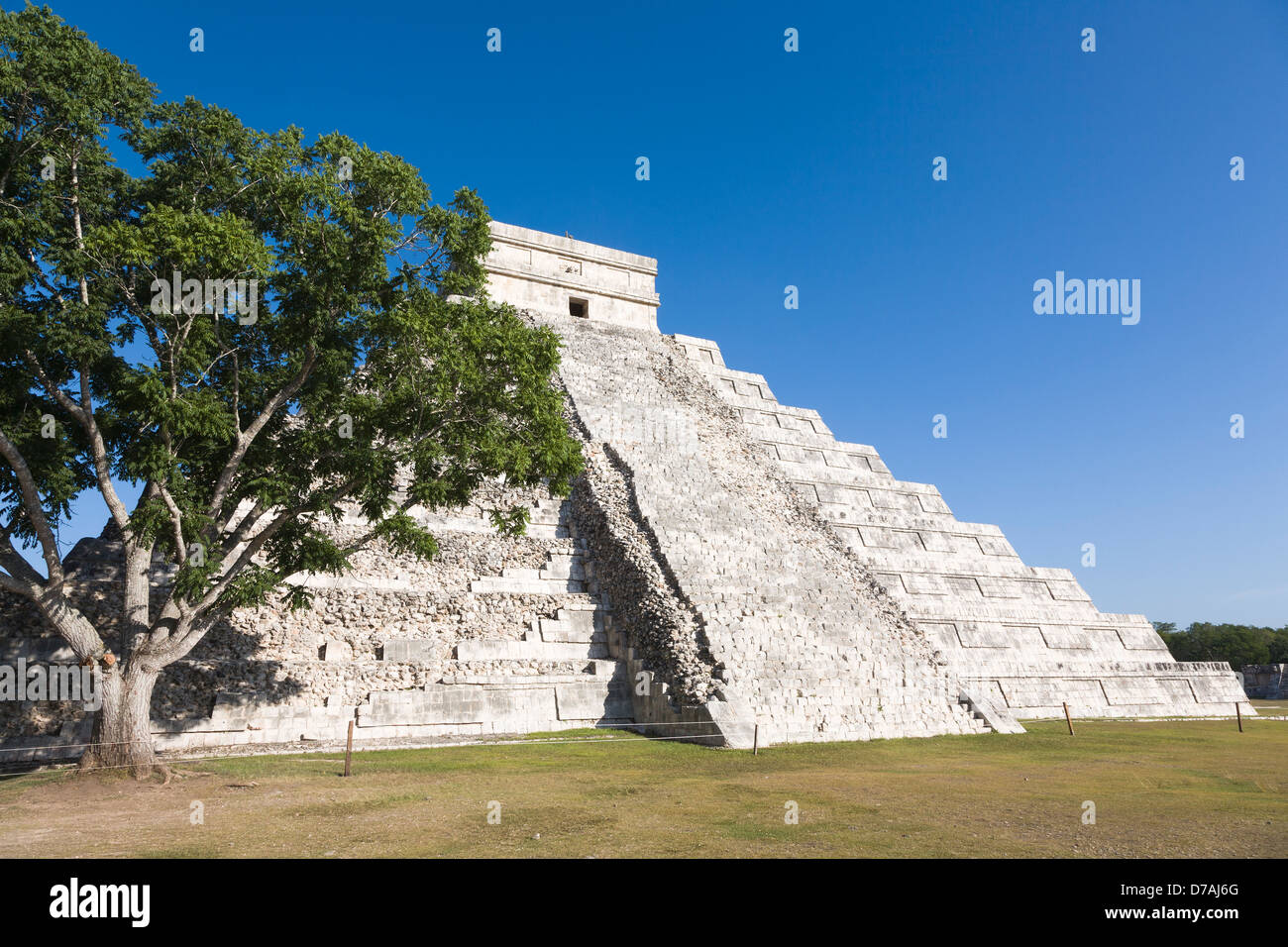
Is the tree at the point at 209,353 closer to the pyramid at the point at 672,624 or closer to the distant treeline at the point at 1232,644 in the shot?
the pyramid at the point at 672,624

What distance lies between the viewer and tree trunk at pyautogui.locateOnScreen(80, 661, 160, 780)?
32.2 feet

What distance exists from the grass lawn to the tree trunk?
0.31 m

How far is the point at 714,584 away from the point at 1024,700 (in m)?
8.75

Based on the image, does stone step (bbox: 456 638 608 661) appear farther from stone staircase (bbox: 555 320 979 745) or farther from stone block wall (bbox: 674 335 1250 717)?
stone block wall (bbox: 674 335 1250 717)

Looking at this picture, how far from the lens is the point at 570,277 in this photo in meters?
28.8

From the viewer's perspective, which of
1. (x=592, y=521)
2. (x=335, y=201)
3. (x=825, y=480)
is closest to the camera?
(x=335, y=201)

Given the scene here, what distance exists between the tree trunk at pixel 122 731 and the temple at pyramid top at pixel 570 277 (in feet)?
61.5

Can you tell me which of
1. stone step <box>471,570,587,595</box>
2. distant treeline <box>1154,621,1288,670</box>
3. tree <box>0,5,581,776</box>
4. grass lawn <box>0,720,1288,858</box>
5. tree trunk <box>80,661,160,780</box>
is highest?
tree <box>0,5,581,776</box>

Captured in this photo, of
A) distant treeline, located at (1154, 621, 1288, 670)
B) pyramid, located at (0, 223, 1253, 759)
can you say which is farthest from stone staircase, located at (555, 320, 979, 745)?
distant treeline, located at (1154, 621, 1288, 670)

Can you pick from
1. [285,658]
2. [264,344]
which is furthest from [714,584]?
[264,344]

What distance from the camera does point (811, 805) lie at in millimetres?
8422

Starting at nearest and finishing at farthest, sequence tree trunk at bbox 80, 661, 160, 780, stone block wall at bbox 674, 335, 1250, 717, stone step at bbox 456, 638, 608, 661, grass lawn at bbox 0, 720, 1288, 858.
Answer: grass lawn at bbox 0, 720, 1288, 858
tree trunk at bbox 80, 661, 160, 780
stone step at bbox 456, 638, 608, 661
stone block wall at bbox 674, 335, 1250, 717

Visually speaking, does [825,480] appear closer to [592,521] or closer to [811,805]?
[592,521]

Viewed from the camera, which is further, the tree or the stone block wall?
the stone block wall
